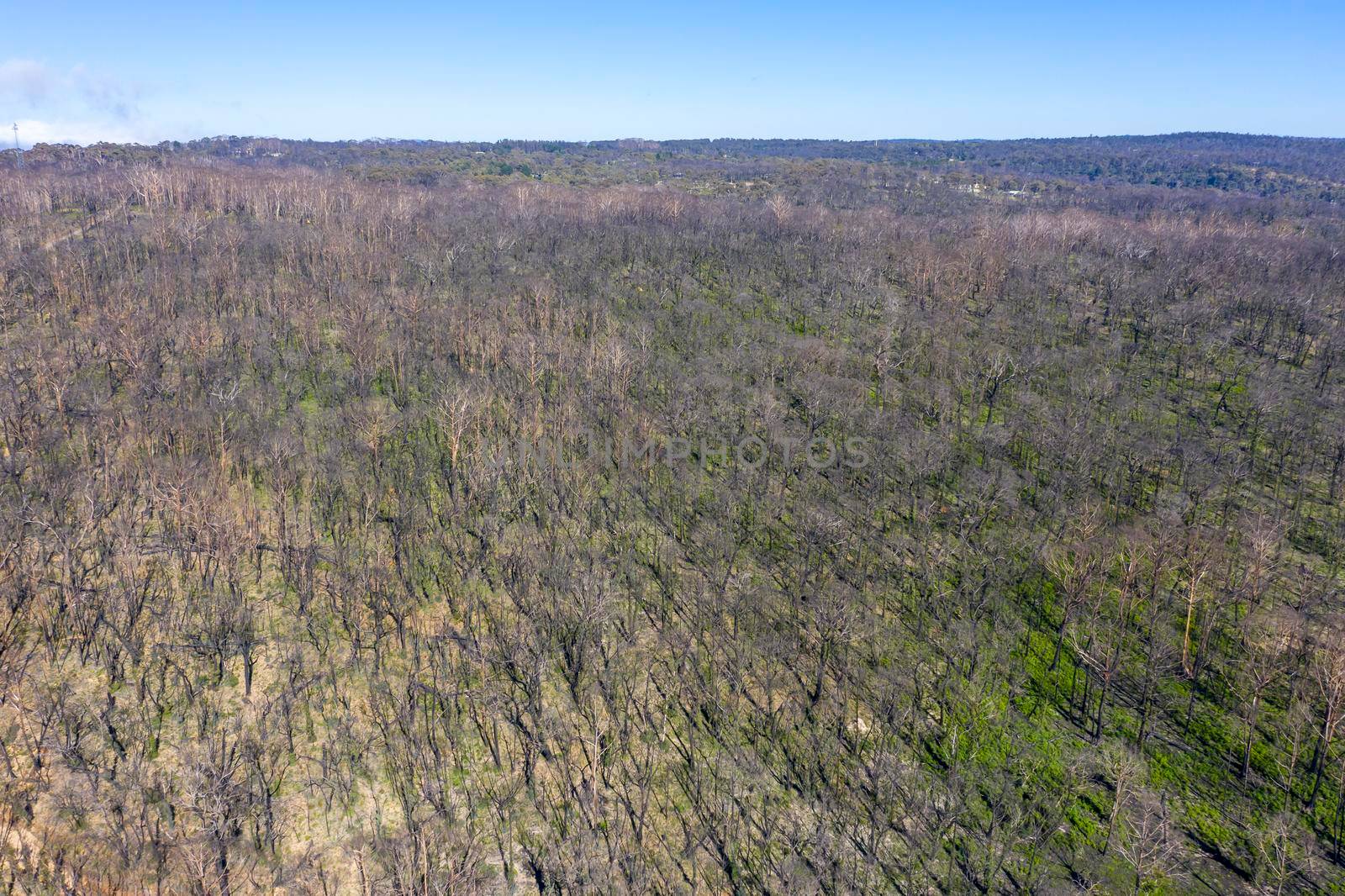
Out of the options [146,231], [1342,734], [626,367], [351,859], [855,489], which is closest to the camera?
[351,859]

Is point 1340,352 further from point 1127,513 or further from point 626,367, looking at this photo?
point 626,367

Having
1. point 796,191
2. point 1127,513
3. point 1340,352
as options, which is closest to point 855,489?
point 1127,513

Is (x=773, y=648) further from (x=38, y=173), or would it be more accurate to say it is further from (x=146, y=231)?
(x=38, y=173)

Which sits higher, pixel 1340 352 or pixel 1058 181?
pixel 1058 181

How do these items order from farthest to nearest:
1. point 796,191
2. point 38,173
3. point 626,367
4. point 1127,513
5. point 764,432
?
point 796,191 → point 38,173 → point 626,367 → point 764,432 → point 1127,513

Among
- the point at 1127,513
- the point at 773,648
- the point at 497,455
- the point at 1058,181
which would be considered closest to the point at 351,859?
the point at 773,648

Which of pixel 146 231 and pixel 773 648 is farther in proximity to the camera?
pixel 146 231

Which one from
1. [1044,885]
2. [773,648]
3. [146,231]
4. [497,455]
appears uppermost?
[146,231]
